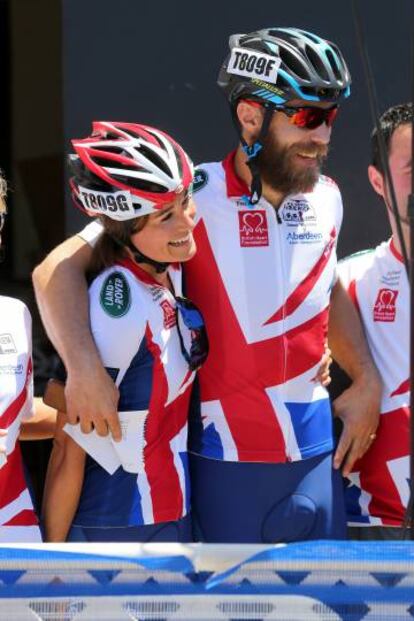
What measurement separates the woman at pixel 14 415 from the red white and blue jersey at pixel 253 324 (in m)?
0.46

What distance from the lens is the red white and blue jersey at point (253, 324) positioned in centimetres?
322

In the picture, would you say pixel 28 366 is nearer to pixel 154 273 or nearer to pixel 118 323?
pixel 118 323

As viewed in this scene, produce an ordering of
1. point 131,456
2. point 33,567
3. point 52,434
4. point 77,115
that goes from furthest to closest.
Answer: point 77,115 → point 52,434 → point 131,456 → point 33,567

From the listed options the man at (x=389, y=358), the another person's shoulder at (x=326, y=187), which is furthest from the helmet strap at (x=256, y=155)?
the man at (x=389, y=358)

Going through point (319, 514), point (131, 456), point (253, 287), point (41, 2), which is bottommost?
point (319, 514)

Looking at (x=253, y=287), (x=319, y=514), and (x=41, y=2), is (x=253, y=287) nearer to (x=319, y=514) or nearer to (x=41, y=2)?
(x=319, y=514)

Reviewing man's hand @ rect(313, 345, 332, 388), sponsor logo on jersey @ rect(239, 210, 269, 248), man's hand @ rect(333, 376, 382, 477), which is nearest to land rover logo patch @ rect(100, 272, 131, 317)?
sponsor logo on jersey @ rect(239, 210, 269, 248)

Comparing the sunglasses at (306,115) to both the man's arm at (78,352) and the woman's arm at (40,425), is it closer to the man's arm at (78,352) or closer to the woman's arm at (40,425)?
the man's arm at (78,352)

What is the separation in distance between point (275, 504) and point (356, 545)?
94 cm

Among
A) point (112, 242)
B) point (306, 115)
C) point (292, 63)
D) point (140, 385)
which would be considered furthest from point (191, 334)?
point (292, 63)

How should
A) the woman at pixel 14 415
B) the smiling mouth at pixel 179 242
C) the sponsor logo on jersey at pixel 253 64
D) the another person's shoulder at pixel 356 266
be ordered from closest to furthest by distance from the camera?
the woman at pixel 14 415, the smiling mouth at pixel 179 242, the sponsor logo on jersey at pixel 253 64, the another person's shoulder at pixel 356 266

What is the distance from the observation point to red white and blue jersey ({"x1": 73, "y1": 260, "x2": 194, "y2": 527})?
3027 mm

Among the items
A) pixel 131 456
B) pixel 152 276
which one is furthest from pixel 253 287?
pixel 131 456

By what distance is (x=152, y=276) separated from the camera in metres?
3.13
